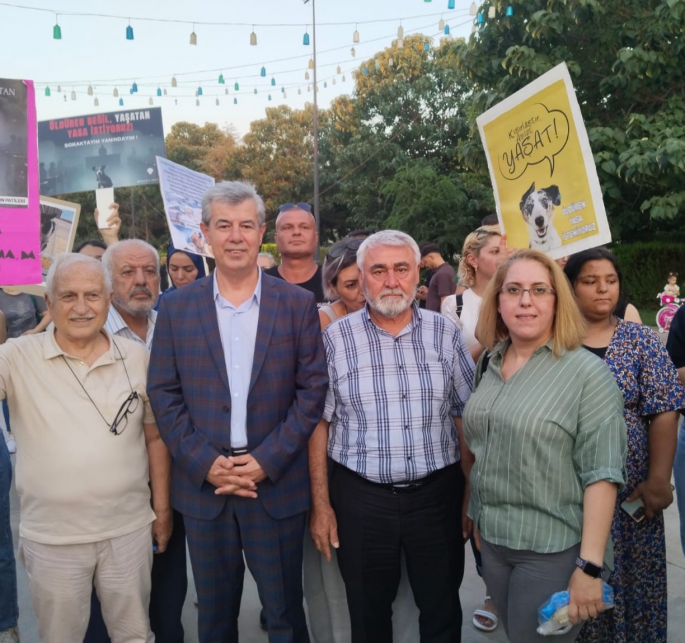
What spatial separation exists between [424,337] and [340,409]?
0.45 m

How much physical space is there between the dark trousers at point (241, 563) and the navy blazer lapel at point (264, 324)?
1.74 ft

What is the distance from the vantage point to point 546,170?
2848 millimetres

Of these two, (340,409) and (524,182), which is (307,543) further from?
(524,182)

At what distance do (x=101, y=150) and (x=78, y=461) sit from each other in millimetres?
4860

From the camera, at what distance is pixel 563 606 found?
204 cm

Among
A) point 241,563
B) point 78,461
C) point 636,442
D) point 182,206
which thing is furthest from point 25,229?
point 636,442

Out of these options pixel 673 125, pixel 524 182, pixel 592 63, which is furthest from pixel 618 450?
pixel 592 63

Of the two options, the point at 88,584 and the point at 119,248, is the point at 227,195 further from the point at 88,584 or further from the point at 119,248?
the point at 88,584

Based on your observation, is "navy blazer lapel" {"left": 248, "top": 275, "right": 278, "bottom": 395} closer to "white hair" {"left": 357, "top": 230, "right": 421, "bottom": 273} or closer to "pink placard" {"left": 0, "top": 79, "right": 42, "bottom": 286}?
"white hair" {"left": 357, "top": 230, "right": 421, "bottom": 273}

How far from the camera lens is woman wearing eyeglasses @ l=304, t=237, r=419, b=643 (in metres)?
2.86

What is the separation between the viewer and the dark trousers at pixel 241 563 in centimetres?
249

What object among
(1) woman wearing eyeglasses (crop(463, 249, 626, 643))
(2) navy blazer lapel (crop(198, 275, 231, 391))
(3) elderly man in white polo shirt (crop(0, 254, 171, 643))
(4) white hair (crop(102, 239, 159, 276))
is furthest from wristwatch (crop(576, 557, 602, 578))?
(4) white hair (crop(102, 239, 159, 276))

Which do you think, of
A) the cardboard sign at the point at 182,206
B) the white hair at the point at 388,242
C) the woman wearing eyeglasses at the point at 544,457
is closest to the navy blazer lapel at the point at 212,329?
the white hair at the point at 388,242

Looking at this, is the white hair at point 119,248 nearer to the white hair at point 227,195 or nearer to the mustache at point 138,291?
the mustache at point 138,291
